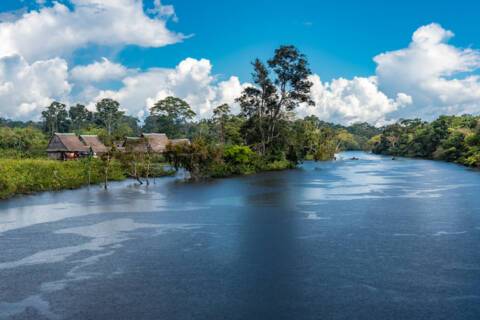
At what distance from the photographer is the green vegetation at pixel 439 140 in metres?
58.3

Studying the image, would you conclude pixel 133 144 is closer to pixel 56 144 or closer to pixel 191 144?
pixel 191 144

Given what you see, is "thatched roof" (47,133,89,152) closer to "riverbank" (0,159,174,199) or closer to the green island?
the green island

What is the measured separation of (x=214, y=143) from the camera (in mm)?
58188

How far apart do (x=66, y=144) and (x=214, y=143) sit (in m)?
Answer: 18.6

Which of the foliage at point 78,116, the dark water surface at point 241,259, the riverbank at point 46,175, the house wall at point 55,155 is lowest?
the dark water surface at point 241,259

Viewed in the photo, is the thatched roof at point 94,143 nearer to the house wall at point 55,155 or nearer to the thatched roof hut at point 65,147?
the thatched roof hut at point 65,147

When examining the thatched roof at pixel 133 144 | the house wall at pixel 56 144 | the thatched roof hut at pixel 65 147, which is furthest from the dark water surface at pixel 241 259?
the house wall at pixel 56 144

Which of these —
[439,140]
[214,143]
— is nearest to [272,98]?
[214,143]

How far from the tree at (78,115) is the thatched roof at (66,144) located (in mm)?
36133

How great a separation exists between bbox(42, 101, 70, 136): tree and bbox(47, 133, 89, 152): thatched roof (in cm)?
3283

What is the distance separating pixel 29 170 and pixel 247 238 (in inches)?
816

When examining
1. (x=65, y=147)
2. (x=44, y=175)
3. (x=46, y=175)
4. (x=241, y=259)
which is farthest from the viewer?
(x=65, y=147)

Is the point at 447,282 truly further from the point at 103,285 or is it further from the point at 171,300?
the point at 103,285

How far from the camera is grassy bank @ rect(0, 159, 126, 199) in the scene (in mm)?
26725
